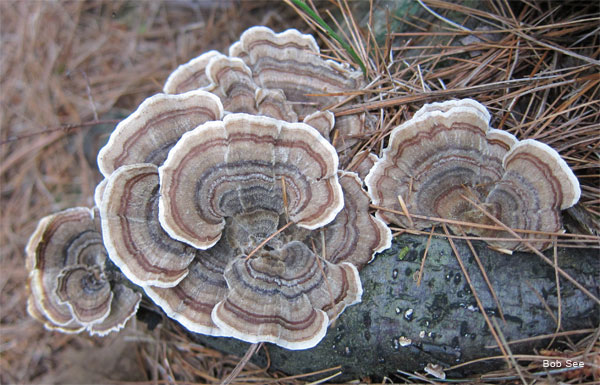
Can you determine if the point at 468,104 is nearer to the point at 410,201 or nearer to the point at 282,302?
the point at 410,201

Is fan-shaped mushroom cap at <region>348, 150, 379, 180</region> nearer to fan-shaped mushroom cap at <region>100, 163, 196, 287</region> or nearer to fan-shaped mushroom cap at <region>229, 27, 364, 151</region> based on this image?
fan-shaped mushroom cap at <region>229, 27, 364, 151</region>

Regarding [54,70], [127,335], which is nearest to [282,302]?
[127,335]

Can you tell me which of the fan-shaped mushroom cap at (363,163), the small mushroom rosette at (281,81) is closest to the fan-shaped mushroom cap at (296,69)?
Result: the small mushroom rosette at (281,81)

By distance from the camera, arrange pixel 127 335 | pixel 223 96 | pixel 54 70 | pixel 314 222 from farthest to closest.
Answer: pixel 54 70
pixel 127 335
pixel 223 96
pixel 314 222

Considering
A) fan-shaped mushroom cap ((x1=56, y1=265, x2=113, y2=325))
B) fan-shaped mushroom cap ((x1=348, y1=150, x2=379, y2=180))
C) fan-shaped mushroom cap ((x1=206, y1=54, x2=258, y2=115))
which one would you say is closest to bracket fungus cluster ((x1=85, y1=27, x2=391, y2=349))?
fan-shaped mushroom cap ((x1=348, y1=150, x2=379, y2=180))

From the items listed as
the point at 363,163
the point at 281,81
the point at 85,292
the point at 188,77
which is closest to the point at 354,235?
the point at 363,163

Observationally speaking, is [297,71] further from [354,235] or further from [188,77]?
[354,235]

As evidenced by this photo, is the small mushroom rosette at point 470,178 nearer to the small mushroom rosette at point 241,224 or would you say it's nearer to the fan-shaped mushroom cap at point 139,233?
the small mushroom rosette at point 241,224
